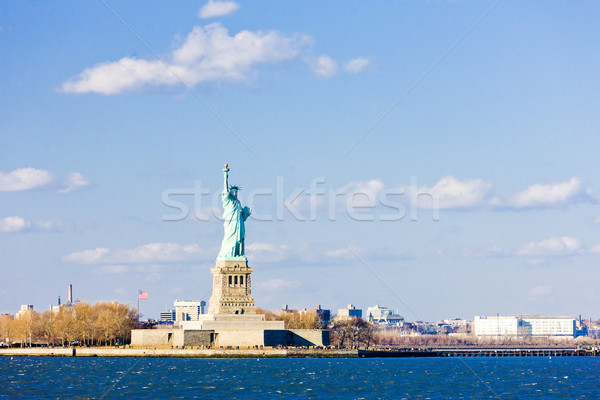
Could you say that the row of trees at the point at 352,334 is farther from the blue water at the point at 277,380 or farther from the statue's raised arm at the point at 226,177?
the statue's raised arm at the point at 226,177

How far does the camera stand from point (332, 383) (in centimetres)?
Result: 8700

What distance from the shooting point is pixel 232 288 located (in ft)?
400

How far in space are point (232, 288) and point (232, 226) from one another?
712 cm

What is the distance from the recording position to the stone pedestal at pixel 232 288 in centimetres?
12112

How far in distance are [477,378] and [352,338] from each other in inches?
2638

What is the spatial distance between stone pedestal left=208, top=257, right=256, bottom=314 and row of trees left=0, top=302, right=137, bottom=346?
21338mm

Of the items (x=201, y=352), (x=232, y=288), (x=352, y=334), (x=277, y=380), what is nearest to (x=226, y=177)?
(x=232, y=288)

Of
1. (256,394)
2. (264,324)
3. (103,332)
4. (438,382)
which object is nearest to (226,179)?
(264,324)

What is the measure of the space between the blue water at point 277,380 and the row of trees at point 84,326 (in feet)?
55.8

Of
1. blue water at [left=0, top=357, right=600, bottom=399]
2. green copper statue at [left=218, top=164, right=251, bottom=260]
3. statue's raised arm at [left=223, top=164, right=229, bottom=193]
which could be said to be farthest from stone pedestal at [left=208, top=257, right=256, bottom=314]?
statue's raised arm at [left=223, top=164, right=229, bottom=193]

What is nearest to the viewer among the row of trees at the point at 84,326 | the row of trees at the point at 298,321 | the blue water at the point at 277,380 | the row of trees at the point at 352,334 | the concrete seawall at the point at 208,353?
the blue water at the point at 277,380

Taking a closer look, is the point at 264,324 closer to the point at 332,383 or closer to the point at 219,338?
the point at 219,338

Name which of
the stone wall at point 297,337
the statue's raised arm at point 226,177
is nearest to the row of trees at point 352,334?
the stone wall at point 297,337

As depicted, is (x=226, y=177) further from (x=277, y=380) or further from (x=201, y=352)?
(x=277, y=380)
